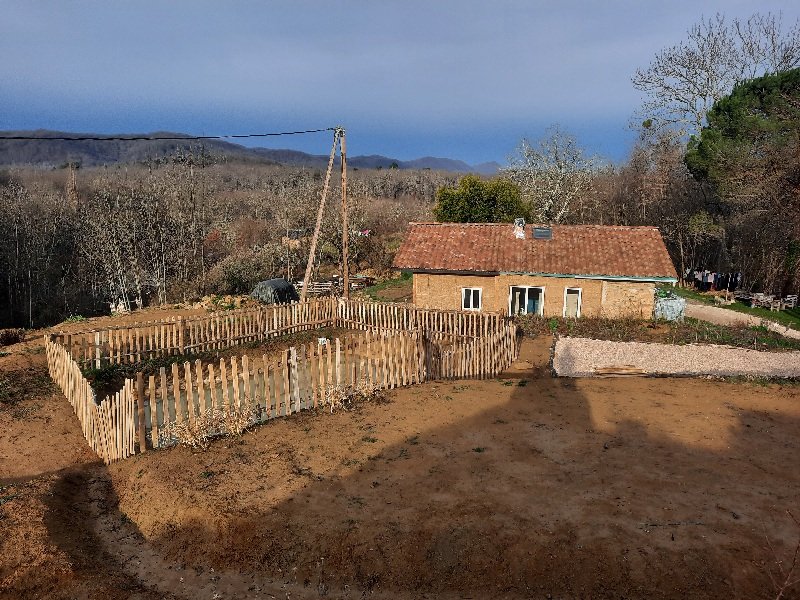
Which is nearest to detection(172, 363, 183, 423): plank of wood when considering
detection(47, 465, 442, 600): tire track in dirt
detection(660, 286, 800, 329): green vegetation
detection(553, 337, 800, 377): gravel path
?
detection(47, 465, 442, 600): tire track in dirt

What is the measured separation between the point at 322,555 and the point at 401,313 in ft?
44.8

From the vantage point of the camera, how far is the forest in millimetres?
29594

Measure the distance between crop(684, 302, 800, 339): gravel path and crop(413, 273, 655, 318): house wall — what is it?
4673 mm

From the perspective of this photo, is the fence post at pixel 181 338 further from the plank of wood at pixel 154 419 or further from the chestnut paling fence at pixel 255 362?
the plank of wood at pixel 154 419

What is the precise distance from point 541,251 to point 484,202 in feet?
35.0

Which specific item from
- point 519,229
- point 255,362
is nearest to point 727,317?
point 519,229

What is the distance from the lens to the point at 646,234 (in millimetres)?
24156

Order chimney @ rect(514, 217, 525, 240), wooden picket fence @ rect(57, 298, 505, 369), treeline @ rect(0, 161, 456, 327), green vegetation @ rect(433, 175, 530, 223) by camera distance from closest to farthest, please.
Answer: wooden picket fence @ rect(57, 298, 505, 369), chimney @ rect(514, 217, 525, 240), green vegetation @ rect(433, 175, 530, 223), treeline @ rect(0, 161, 456, 327)

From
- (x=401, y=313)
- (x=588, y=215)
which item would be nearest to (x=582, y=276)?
(x=401, y=313)

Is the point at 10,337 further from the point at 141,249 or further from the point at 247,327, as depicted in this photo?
the point at 141,249

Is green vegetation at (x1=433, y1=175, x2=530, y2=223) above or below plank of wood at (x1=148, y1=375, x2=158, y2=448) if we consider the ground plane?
above

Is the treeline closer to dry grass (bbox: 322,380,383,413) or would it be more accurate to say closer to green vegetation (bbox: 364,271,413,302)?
green vegetation (bbox: 364,271,413,302)

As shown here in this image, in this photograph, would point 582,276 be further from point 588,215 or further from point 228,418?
point 588,215

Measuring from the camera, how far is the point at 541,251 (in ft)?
79.4
